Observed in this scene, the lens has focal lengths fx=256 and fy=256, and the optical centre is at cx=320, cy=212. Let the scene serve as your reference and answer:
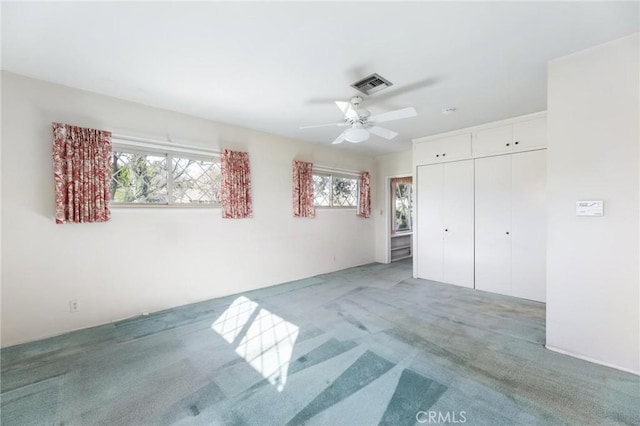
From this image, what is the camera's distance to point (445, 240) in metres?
4.47

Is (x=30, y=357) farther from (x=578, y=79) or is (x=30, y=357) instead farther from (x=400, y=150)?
(x=400, y=150)

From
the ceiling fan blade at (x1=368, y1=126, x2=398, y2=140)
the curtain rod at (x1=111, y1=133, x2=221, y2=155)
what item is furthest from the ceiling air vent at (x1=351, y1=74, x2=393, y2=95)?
the curtain rod at (x1=111, y1=133, x2=221, y2=155)

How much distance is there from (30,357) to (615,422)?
436cm

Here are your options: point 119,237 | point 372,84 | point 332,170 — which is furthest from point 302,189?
point 119,237

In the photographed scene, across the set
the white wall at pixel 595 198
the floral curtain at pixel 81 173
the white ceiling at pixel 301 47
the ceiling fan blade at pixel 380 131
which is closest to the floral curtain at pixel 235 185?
the white ceiling at pixel 301 47

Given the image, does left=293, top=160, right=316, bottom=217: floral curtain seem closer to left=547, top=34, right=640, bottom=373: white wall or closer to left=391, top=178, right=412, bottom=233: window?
left=391, top=178, right=412, bottom=233: window

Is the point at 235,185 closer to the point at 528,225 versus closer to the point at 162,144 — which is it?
the point at 162,144

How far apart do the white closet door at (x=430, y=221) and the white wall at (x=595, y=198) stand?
2.22m

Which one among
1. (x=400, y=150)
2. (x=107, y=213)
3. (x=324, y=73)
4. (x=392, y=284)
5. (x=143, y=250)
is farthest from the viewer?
(x=400, y=150)

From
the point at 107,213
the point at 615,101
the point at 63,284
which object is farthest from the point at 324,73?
the point at 63,284

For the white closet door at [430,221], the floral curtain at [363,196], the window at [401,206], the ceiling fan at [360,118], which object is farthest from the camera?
the window at [401,206]

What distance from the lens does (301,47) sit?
2080 millimetres

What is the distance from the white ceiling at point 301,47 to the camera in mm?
1717

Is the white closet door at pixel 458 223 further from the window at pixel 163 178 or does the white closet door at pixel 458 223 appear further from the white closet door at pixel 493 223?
the window at pixel 163 178
